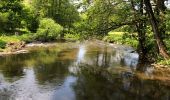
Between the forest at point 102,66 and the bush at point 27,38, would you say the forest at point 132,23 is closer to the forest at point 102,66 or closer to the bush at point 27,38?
the forest at point 102,66

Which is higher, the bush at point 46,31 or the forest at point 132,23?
the forest at point 132,23

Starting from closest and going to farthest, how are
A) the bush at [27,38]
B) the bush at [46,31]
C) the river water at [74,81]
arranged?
the river water at [74,81]
the bush at [27,38]
the bush at [46,31]

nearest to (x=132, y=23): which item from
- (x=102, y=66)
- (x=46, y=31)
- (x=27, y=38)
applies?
(x=102, y=66)

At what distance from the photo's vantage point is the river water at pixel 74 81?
2009cm

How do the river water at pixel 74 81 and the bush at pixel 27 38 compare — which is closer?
the river water at pixel 74 81

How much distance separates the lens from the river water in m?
20.1

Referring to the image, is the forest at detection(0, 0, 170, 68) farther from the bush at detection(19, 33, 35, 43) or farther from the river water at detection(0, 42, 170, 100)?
the bush at detection(19, 33, 35, 43)

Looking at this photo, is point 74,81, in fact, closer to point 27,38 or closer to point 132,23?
point 132,23

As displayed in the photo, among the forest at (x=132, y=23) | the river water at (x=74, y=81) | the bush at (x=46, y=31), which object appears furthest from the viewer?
the bush at (x=46, y=31)

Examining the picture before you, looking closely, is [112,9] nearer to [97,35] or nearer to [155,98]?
[97,35]

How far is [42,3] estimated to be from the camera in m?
87.8

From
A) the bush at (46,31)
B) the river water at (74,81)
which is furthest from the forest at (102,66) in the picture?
the bush at (46,31)

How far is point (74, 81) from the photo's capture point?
79.8 ft

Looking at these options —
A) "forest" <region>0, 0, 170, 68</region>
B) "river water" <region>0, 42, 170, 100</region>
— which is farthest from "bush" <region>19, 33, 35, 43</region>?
"river water" <region>0, 42, 170, 100</region>
